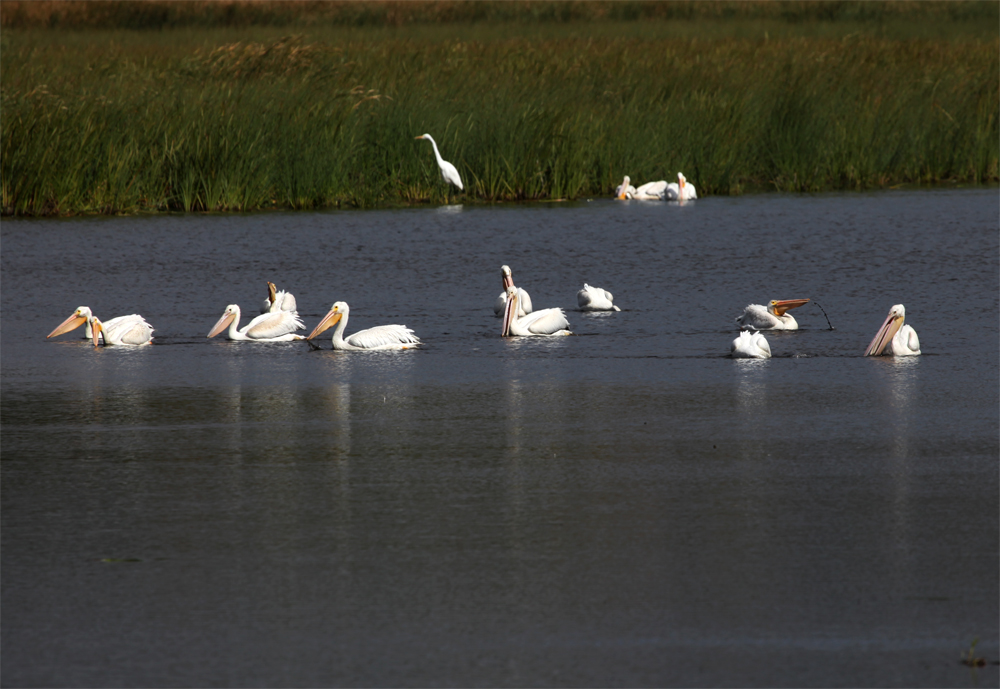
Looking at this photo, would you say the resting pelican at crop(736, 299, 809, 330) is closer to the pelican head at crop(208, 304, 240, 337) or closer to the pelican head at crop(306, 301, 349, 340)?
the pelican head at crop(306, 301, 349, 340)

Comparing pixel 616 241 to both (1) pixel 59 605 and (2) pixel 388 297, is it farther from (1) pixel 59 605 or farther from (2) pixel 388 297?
(1) pixel 59 605

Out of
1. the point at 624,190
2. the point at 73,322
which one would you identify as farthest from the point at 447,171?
the point at 73,322

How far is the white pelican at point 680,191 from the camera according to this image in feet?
58.7

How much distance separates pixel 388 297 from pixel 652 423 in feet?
15.7

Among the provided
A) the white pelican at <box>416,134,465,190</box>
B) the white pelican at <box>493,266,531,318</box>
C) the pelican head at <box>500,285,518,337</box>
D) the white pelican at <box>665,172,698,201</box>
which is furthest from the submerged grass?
the pelican head at <box>500,285,518,337</box>

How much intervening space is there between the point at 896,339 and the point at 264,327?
4063 mm

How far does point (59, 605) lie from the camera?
4379 mm

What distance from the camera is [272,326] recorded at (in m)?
9.66

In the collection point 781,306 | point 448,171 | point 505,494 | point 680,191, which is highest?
point 448,171

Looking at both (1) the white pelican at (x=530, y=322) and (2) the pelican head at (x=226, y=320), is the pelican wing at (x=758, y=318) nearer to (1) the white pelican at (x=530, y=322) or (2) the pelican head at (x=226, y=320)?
(1) the white pelican at (x=530, y=322)

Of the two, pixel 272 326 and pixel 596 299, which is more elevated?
pixel 596 299

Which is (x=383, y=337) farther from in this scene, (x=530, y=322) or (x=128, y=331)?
(x=128, y=331)

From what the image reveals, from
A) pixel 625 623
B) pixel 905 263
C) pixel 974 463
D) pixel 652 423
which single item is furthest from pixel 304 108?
pixel 625 623

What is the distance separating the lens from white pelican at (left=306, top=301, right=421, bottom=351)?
359 inches
